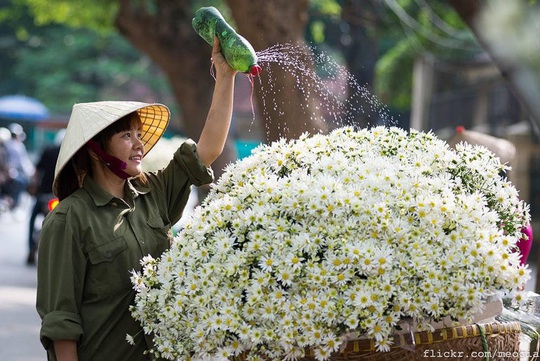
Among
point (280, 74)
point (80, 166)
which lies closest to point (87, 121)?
point (80, 166)

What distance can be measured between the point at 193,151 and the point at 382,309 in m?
1.33

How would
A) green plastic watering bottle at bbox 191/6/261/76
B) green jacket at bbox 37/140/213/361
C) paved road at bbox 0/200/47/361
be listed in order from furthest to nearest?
paved road at bbox 0/200/47/361 → green plastic watering bottle at bbox 191/6/261/76 → green jacket at bbox 37/140/213/361

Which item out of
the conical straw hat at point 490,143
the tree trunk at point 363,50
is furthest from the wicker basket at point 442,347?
the tree trunk at point 363,50

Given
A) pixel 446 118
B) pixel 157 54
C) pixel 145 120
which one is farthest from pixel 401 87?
pixel 145 120

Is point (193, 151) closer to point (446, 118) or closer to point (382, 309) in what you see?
point (382, 309)

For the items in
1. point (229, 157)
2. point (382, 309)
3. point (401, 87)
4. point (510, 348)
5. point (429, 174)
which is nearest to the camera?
point (382, 309)

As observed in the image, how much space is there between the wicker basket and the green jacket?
716mm

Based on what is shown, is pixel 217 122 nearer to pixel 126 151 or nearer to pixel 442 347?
pixel 126 151

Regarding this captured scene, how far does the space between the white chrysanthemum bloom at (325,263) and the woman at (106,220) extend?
25cm

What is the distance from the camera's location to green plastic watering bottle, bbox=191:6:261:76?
11.8 feet

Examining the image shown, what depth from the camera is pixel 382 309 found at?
2.80 meters

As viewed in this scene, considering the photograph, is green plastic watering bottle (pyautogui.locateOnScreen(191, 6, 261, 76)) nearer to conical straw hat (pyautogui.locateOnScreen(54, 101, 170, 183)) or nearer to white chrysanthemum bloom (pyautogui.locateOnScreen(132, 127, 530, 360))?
conical straw hat (pyautogui.locateOnScreen(54, 101, 170, 183))

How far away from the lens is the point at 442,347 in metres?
2.89

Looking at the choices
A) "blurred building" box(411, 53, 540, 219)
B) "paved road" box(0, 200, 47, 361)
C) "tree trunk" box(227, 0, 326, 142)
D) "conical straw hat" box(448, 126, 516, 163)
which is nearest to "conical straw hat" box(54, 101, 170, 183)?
"conical straw hat" box(448, 126, 516, 163)
